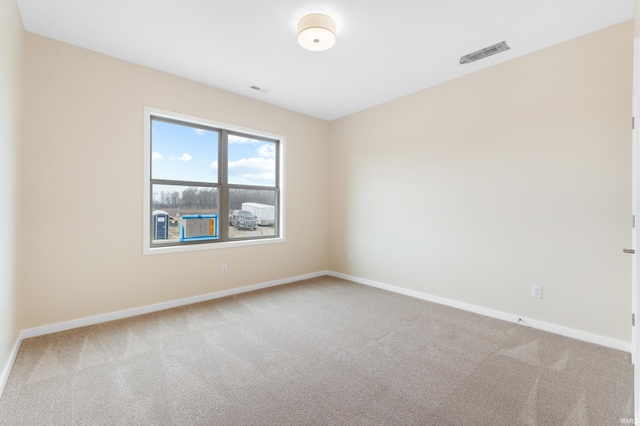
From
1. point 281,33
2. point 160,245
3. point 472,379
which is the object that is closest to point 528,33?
point 281,33

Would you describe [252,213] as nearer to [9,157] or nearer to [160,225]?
[160,225]

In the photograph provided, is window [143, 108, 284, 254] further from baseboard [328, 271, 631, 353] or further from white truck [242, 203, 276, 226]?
baseboard [328, 271, 631, 353]

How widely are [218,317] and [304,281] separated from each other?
1.75 m

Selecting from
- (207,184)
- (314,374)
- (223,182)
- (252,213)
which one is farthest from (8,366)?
(252,213)

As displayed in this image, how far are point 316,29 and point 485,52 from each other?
5.85 ft

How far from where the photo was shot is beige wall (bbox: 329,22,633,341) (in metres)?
2.43

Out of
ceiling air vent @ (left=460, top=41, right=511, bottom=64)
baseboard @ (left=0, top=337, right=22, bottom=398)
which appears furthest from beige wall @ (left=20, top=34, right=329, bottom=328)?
ceiling air vent @ (left=460, top=41, right=511, bottom=64)

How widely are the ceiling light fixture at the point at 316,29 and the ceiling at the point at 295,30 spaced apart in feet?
0.17

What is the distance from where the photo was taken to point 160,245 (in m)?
3.38

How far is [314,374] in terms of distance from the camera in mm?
2027

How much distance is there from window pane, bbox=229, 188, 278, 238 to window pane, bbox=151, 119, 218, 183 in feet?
1.51

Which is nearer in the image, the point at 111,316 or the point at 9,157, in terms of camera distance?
the point at 9,157

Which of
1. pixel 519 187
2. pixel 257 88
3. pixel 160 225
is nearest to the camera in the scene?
pixel 519 187

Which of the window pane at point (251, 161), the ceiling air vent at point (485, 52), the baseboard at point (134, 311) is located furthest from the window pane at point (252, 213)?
the ceiling air vent at point (485, 52)
